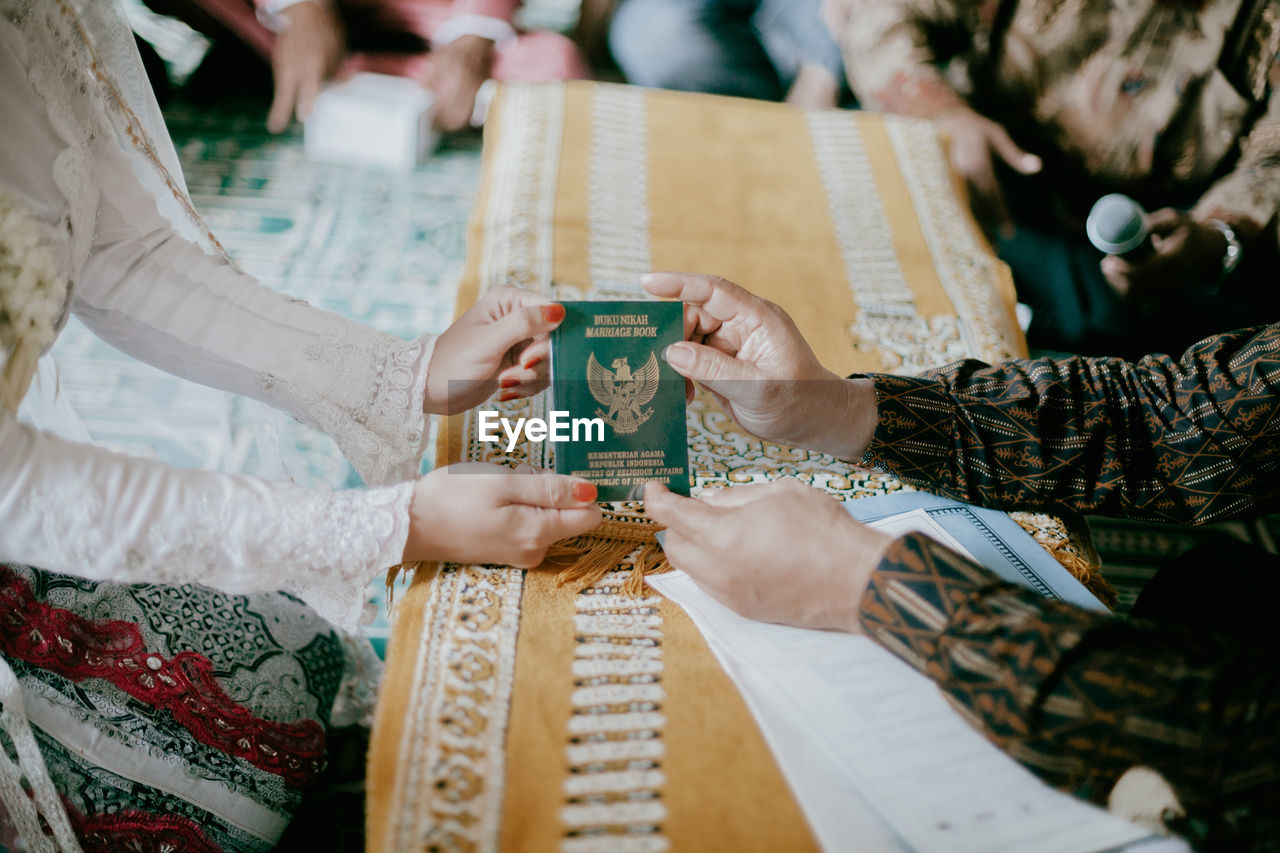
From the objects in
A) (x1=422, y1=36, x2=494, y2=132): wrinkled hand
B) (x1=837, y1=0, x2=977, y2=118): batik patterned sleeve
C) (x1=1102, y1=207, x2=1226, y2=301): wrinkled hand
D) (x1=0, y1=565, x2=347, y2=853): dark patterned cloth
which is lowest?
(x1=0, y1=565, x2=347, y2=853): dark patterned cloth

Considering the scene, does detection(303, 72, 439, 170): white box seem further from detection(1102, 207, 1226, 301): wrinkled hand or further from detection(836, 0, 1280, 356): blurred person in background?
detection(1102, 207, 1226, 301): wrinkled hand

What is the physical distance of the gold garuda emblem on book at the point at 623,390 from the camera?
0.82 meters

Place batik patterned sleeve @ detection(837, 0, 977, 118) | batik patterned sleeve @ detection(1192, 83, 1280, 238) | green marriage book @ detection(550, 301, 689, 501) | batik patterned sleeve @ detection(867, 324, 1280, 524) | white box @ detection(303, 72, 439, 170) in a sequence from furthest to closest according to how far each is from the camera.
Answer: white box @ detection(303, 72, 439, 170) < batik patterned sleeve @ detection(837, 0, 977, 118) < batik patterned sleeve @ detection(1192, 83, 1280, 238) < batik patterned sleeve @ detection(867, 324, 1280, 524) < green marriage book @ detection(550, 301, 689, 501)

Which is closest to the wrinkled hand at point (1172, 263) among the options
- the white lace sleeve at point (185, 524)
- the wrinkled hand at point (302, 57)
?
the white lace sleeve at point (185, 524)

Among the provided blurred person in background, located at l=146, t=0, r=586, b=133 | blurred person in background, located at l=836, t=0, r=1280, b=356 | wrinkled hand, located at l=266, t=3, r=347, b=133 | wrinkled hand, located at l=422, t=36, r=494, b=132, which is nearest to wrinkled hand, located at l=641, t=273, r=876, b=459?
blurred person in background, located at l=836, t=0, r=1280, b=356

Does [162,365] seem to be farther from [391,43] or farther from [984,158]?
[984,158]

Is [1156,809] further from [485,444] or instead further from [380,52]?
[380,52]

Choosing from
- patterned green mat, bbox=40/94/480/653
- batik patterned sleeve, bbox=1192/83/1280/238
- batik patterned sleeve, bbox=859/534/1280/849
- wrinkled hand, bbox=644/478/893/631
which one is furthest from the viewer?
batik patterned sleeve, bbox=1192/83/1280/238

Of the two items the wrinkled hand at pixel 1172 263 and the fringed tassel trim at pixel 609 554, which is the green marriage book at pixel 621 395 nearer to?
the fringed tassel trim at pixel 609 554

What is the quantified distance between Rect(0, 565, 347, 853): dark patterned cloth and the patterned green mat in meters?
0.37

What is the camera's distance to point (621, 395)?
2.71 feet

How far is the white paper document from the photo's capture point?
63 cm

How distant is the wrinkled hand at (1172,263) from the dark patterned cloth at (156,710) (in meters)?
2.01

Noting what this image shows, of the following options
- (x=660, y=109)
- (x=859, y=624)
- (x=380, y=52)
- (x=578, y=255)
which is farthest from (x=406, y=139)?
(x=859, y=624)
